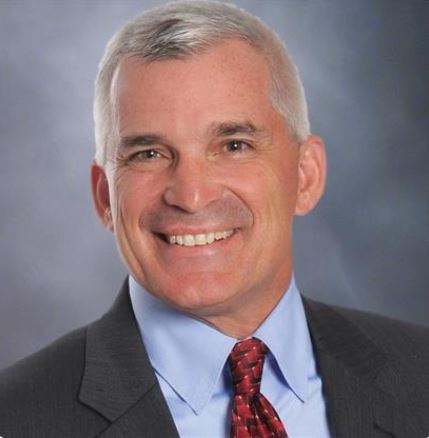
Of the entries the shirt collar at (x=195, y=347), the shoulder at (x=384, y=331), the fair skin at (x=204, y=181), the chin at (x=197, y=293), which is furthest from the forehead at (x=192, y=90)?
the shoulder at (x=384, y=331)

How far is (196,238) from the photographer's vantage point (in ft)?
12.7

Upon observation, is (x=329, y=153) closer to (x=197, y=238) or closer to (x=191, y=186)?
(x=197, y=238)

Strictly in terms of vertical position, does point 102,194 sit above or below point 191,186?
below

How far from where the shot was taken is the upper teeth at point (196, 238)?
3.83 metres

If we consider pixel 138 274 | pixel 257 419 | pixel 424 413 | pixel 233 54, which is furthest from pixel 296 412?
pixel 233 54

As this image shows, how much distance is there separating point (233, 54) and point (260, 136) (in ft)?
1.01

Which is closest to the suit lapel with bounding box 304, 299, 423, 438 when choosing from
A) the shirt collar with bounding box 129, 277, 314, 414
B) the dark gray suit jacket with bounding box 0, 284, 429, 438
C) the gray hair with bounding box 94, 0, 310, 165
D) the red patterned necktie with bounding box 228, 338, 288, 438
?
the dark gray suit jacket with bounding box 0, 284, 429, 438

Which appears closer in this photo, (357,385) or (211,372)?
(211,372)

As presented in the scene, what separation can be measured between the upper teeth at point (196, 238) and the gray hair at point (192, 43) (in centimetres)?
43

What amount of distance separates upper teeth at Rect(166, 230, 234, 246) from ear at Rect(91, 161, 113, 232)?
349 millimetres

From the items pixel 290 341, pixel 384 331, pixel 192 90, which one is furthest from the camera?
pixel 384 331

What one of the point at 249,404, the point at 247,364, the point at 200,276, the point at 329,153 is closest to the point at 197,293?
the point at 200,276

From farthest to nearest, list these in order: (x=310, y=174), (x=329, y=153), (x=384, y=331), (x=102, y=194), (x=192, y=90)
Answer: (x=329, y=153)
(x=384, y=331)
(x=310, y=174)
(x=102, y=194)
(x=192, y=90)

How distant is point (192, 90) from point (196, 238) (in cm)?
54
